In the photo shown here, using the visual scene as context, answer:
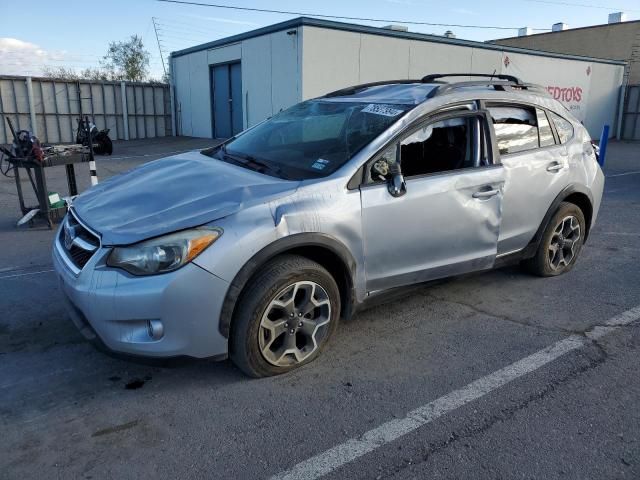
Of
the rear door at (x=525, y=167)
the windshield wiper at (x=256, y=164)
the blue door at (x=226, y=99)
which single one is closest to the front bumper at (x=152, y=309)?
the windshield wiper at (x=256, y=164)

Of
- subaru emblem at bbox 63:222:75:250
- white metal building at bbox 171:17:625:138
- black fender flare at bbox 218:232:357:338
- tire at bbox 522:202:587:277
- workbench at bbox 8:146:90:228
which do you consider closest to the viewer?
black fender flare at bbox 218:232:357:338

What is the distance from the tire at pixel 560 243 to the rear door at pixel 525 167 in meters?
0.22

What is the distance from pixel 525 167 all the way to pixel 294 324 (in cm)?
238

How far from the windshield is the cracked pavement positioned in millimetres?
1252

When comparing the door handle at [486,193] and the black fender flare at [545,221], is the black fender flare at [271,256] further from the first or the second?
the black fender flare at [545,221]

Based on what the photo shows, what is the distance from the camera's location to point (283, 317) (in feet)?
10.2

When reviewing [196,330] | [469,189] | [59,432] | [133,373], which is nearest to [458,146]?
[469,189]

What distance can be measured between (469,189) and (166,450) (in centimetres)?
264

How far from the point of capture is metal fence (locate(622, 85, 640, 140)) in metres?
26.2

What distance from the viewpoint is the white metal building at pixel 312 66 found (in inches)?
613

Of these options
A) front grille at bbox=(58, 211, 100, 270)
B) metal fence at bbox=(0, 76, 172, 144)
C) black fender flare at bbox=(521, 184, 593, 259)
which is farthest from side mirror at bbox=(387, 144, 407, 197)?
metal fence at bbox=(0, 76, 172, 144)

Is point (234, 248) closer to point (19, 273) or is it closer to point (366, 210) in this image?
point (366, 210)

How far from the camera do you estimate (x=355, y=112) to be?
396cm

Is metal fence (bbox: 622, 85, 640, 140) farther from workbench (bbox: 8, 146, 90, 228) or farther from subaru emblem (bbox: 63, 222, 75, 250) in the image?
subaru emblem (bbox: 63, 222, 75, 250)
